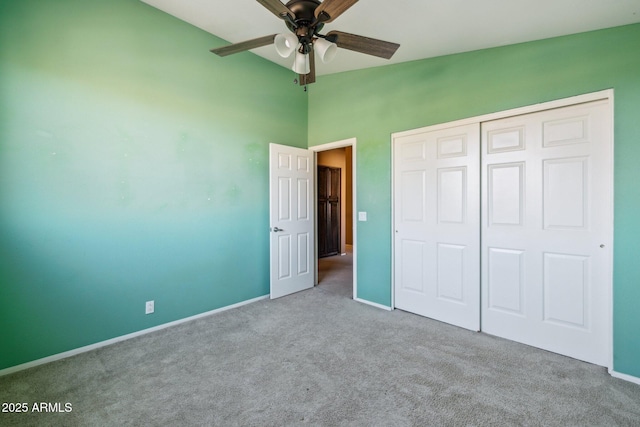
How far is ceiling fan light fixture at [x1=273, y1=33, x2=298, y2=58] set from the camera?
173 centimetres

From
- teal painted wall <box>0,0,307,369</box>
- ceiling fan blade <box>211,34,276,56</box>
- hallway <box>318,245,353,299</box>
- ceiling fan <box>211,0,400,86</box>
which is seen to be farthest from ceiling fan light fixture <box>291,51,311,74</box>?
hallway <box>318,245,353,299</box>

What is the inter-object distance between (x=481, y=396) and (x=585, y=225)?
5.08 ft

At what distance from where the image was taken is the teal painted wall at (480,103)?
6.33 ft

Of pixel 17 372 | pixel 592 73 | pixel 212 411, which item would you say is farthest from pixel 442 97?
pixel 17 372

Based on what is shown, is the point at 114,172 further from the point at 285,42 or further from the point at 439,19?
the point at 439,19

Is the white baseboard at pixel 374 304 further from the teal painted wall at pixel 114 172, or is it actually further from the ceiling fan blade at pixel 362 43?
the ceiling fan blade at pixel 362 43

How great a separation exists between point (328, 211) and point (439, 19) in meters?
4.80

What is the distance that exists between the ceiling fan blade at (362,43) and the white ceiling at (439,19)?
0.60 metres

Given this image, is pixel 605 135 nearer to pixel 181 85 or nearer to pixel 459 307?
pixel 459 307

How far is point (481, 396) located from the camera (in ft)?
5.83

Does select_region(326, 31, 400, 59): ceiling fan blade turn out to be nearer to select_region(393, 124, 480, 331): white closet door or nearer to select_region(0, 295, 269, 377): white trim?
select_region(393, 124, 480, 331): white closet door

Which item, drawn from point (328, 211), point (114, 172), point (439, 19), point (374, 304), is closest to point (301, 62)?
point (439, 19)

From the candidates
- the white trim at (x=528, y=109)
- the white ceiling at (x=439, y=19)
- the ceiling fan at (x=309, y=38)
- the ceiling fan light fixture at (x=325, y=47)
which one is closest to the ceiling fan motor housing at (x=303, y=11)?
the ceiling fan at (x=309, y=38)

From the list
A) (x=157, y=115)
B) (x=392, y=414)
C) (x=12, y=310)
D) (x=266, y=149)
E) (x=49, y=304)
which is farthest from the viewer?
(x=266, y=149)
